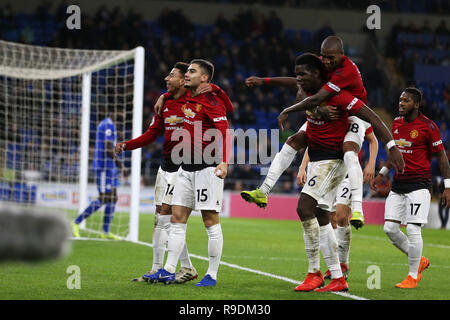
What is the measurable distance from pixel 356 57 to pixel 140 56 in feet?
75.5

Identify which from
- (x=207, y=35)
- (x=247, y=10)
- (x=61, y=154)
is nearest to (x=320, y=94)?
(x=61, y=154)

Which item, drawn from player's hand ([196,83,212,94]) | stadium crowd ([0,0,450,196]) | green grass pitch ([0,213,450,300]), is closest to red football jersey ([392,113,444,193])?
green grass pitch ([0,213,450,300])

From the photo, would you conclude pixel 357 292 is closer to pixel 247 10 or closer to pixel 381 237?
pixel 381 237

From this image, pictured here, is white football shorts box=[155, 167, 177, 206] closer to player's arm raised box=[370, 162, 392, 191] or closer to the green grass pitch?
the green grass pitch

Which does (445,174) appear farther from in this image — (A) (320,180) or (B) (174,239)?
(B) (174,239)

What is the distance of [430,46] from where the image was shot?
31828 mm

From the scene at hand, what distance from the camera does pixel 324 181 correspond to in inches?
248

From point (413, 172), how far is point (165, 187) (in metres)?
2.71

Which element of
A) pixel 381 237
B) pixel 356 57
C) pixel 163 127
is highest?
pixel 356 57

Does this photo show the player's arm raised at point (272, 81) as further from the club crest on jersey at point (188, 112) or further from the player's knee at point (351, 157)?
the player's knee at point (351, 157)

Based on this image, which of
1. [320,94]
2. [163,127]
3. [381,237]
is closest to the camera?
[320,94]

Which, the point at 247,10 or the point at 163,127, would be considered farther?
the point at 247,10

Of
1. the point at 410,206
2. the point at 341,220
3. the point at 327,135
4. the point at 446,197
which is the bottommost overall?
the point at 341,220

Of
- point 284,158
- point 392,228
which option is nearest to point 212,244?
point 284,158
